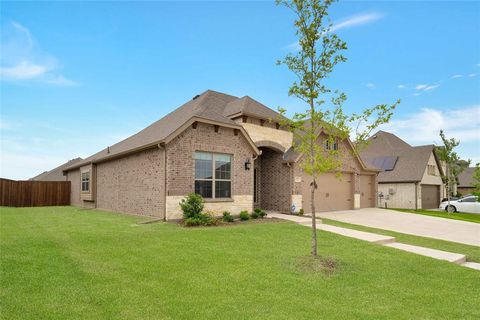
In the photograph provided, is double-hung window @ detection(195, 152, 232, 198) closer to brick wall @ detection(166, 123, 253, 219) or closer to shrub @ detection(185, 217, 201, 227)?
brick wall @ detection(166, 123, 253, 219)

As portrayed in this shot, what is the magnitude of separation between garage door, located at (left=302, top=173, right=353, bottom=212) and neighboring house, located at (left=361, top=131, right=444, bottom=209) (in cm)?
1016

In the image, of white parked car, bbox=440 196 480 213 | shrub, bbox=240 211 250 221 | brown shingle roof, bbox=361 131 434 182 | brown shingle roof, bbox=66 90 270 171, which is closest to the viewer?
shrub, bbox=240 211 250 221

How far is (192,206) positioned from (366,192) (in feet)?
52.2

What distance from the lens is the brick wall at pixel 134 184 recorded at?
42.6 ft

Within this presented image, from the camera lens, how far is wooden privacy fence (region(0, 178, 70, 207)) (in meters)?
24.1

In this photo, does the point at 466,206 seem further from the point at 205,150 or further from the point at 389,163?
the point at 205,150

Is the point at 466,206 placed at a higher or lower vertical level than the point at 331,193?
lower

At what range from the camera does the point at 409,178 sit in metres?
28.5

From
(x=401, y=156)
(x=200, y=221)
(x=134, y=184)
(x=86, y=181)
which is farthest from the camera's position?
(x=401, y=156)

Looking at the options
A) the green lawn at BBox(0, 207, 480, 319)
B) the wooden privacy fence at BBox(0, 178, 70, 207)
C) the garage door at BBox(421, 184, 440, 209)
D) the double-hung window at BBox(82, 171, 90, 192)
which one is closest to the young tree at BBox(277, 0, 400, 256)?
the green lawn at BBox(0, 207, 480, 319)

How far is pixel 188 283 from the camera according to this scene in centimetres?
522

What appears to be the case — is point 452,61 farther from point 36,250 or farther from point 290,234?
point 36,250

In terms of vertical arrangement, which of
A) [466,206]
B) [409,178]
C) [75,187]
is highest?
[409,178]

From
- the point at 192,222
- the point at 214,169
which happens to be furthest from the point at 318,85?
the point at 214,169
